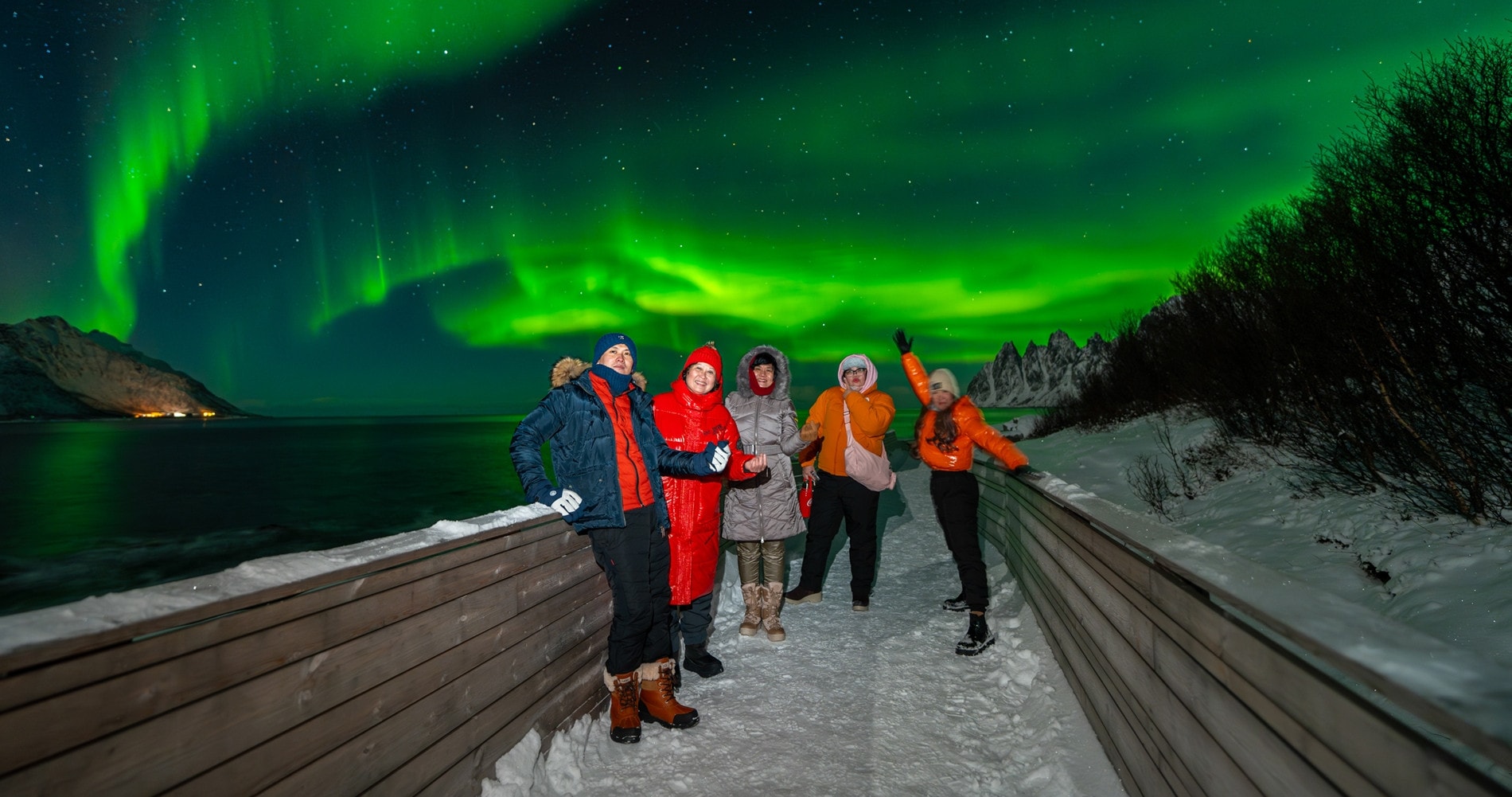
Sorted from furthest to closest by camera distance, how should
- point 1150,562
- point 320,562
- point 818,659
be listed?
point 818,659
point 1150,562
point 320,562

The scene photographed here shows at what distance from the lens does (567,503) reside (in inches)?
118

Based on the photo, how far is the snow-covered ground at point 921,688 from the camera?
2.91 m

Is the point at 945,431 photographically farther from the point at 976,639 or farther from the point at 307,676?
the point at 307,676

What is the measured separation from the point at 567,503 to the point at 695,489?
1.14 m

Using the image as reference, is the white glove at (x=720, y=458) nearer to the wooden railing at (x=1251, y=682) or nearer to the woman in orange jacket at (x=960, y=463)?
the woman in orange jacket at (x=960, y=463)

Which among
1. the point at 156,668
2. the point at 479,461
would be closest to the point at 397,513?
the point at 479,461

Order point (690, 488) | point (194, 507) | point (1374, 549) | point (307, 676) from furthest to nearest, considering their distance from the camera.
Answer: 1. point (194, 507)
2. point (1374, 549)
3. point (690, 488)
4. point (307, 676)

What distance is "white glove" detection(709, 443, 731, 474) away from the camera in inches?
140

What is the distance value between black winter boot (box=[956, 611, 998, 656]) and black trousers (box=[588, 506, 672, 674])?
7.19 ft

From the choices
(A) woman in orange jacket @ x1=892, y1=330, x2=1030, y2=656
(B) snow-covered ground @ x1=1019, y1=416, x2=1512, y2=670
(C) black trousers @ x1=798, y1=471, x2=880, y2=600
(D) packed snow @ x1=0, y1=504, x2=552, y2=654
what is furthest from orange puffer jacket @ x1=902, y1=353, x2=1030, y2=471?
(D) packed snow @ x1=0, y1=504, x2=552, y2=654

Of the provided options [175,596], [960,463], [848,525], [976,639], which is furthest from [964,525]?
[175,596]

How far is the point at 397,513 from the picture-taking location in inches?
1367

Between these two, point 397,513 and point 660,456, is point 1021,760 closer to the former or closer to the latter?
point 660,456

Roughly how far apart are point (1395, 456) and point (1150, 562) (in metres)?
6.81
